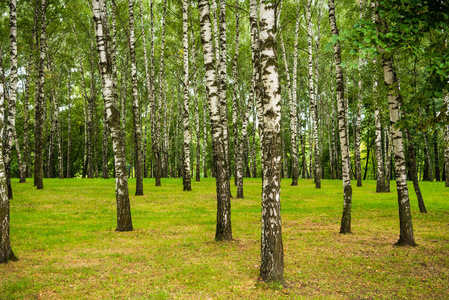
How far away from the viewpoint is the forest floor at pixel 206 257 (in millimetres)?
5801

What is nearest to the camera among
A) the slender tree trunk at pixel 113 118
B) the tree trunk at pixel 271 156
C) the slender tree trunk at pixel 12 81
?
the tree trunk at pixel 271 156

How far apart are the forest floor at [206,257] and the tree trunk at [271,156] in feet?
1.62

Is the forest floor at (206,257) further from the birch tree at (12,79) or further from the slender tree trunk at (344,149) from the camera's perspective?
the birch tree at (12,79)

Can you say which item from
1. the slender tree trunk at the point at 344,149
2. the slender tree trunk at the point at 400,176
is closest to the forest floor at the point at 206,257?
the slender tree trunk at the point at 400,176

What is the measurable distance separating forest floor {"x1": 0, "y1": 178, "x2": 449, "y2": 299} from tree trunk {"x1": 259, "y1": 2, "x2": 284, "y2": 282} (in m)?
0.49

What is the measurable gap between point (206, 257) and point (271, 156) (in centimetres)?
347

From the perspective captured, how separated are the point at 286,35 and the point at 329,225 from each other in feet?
78.8

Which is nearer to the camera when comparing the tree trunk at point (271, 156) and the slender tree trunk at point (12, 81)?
the tree trunk at point (271, 156)

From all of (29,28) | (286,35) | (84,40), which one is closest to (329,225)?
(286,35)

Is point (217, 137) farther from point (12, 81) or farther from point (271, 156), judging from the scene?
point (12, 81)

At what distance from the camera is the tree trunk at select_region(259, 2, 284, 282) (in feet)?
19.6

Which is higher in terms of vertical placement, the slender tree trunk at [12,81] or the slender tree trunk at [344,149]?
the slender tree trunk at [12,81]

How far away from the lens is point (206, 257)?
25.4 feet

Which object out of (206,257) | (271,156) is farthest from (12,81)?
(271,156)
